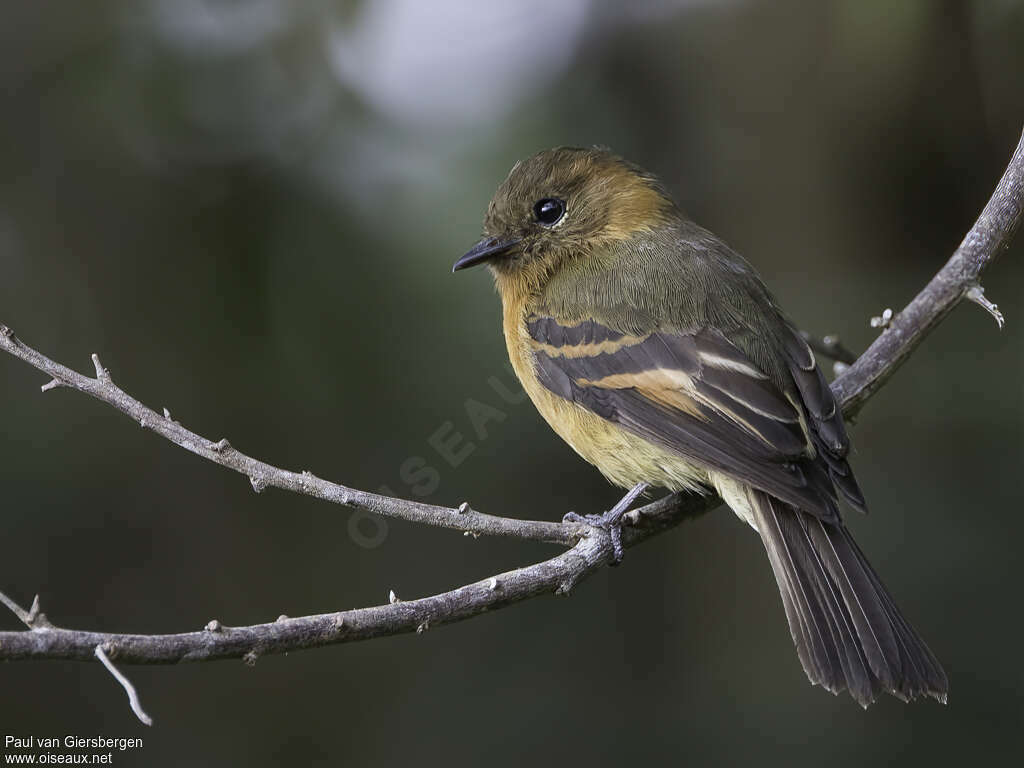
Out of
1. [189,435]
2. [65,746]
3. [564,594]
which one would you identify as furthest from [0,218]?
[564,594]

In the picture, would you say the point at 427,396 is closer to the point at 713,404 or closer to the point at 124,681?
the point at 713,404

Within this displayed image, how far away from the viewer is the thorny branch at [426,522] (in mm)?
2395

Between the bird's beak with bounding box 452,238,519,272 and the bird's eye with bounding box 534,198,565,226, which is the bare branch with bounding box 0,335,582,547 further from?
the bird's eye with bounding box 534,198,565,226

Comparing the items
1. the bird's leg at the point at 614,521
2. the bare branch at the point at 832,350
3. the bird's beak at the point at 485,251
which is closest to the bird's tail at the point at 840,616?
the bird's leg at the point at 614,521

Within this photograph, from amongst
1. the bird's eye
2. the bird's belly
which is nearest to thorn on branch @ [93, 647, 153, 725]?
the bird's belly

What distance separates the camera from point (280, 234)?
534cm

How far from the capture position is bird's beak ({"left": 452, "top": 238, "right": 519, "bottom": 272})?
4629 millimetres

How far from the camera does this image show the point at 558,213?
4.73 metres

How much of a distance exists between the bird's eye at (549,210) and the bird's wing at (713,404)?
0.69 m

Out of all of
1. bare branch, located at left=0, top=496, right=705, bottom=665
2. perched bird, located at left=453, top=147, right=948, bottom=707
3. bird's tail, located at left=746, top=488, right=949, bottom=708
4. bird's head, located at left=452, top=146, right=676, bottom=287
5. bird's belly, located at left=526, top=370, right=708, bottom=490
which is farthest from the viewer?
bird's head, located at left=452, top=146, right=676, bottom=287

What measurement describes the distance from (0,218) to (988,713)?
5364mm

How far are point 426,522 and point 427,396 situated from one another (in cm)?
226

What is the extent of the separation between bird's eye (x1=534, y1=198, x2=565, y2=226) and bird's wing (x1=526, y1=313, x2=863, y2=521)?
0.69 m

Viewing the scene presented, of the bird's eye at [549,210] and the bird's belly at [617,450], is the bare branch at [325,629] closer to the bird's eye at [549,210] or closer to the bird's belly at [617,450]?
the bird's belly at [617,450]
